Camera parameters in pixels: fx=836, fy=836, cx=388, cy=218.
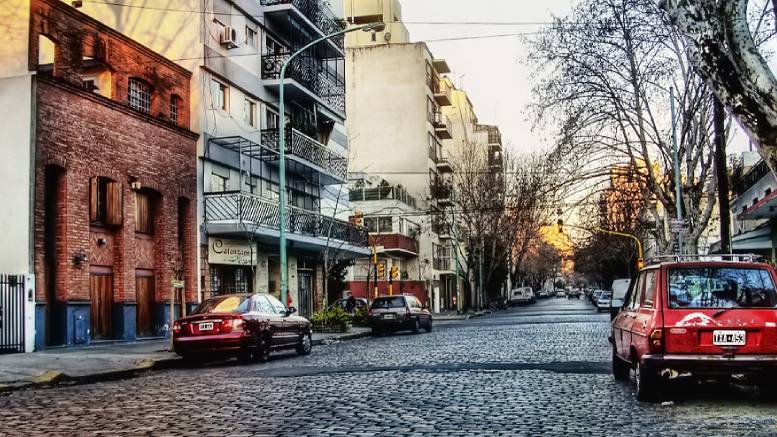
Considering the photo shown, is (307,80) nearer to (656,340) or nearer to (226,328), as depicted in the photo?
(226,328)

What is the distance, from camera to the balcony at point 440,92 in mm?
71287

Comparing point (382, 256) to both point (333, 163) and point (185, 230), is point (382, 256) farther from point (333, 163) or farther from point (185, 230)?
point (185, 230)

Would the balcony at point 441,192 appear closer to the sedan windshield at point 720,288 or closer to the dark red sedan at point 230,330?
the dark red sedan at point 230,330

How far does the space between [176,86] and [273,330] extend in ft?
38.4

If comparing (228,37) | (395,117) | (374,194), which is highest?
(395,117)

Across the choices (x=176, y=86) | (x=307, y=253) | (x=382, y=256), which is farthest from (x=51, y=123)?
(x=382, y=256)

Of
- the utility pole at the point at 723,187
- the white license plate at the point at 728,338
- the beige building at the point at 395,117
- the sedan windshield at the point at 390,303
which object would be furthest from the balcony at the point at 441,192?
the white license plate at the point at 728,338

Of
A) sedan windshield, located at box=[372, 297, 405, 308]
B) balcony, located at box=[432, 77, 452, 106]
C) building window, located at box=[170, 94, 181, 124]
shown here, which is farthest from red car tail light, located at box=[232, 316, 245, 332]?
balcony, located at box=[432, 77, 452, 106]

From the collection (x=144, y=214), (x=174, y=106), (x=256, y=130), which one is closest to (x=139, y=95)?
(x=174, y=106)

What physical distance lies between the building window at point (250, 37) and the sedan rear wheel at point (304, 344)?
49.7 feet

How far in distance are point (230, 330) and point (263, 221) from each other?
12.3m

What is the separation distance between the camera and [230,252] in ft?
95.3

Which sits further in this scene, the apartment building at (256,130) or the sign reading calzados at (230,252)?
the sign reading calzados at (230,252)

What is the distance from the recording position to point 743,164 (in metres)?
49.2
